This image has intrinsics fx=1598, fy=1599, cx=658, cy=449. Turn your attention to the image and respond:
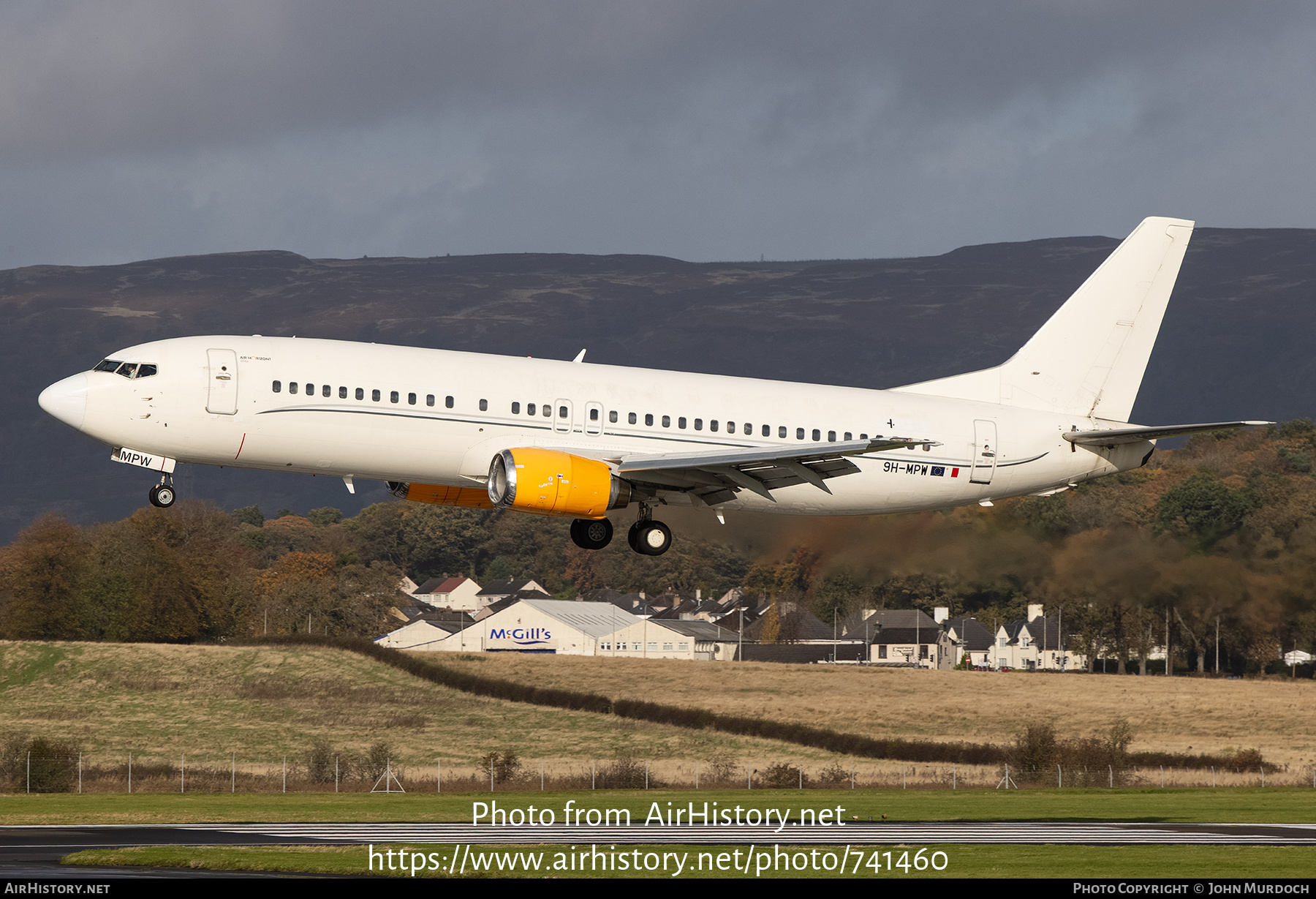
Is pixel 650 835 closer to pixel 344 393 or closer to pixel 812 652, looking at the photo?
pixel 344 393

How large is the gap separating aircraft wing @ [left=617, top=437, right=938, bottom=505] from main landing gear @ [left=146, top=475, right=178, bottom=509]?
11.0 m

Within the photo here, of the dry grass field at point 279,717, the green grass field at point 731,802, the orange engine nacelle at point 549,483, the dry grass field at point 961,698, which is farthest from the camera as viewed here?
the dry grass field at point 279,717

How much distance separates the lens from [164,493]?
129 ft

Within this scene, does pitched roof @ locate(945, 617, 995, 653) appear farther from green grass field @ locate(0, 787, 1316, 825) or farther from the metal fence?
green grass field @ locate(0, 787, 1316, 825)

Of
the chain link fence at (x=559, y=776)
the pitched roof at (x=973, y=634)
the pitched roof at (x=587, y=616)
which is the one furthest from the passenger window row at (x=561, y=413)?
the pitched roof at (x=587, y=616)

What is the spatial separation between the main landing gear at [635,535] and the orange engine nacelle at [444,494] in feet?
8.38

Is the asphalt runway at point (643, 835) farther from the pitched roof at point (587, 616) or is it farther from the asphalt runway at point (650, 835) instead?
the pitched roof at point (587, 616)

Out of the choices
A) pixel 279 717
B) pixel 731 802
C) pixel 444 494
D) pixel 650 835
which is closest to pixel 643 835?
pixel 650 835

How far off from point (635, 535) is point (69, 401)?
14.7m

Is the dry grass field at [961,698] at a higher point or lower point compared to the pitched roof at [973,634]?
lower

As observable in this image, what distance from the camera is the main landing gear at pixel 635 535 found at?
42531mm

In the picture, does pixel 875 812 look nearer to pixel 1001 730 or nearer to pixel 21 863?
pixel 21 863

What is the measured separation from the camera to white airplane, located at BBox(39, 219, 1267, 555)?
38625 millimetres

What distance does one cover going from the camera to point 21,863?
3609 centimetres
